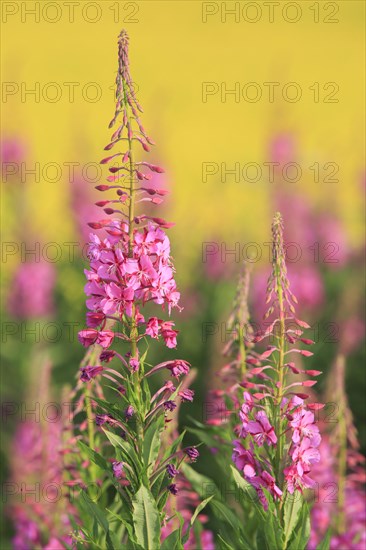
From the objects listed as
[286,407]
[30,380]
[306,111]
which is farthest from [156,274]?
[306,111]

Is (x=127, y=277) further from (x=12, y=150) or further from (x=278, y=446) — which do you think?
(x=12, y=150)

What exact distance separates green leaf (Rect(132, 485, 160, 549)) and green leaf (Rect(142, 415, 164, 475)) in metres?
0.11

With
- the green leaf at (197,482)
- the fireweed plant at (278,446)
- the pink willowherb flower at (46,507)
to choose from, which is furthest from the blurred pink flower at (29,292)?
the fireweed plant at (278,446)

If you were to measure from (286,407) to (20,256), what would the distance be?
724cm

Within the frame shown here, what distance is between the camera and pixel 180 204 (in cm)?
1308

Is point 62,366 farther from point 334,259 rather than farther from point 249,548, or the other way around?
point 249,548

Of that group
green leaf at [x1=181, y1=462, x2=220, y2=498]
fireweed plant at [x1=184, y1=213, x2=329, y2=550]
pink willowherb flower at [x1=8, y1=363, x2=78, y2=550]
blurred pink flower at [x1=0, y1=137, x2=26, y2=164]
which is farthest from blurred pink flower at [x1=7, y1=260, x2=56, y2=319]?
fireweed plant at [x1=184, y1=213, x2=329, y2=550]

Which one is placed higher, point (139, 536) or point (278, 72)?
point (278, 72)

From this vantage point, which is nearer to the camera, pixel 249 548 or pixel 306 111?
pixel 249 548

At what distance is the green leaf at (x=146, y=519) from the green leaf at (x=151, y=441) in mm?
112

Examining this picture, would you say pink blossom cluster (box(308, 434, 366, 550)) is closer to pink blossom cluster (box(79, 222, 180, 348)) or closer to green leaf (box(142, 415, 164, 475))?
green leaf (box(142, 415, 164, 475))

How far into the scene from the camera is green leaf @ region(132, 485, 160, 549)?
11.2ft

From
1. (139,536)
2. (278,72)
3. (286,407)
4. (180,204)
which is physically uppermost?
(278,72)

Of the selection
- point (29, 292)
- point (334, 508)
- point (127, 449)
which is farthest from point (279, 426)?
point (29, 292)
